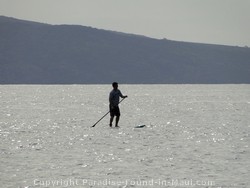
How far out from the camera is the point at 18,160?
69.7 feet

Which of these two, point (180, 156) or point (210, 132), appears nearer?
point (180, 156)

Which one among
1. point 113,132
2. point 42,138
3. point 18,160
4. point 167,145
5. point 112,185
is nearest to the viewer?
point 112,185

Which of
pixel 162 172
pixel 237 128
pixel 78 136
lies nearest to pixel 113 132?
pixel 78 136

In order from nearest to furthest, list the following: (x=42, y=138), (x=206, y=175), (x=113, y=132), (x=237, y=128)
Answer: (x=206, y=175)
(x=42, y=138)
(x=113, y=132)
(x=237, y=128)

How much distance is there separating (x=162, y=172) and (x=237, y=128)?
17563mm

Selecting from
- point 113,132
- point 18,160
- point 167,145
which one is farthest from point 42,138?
point 18,160

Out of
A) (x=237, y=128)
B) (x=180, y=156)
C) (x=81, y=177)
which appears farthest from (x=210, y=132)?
(x=81, y=177)

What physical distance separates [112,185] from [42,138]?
12.5 metres

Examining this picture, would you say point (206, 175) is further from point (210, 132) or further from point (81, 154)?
point (210, 132)

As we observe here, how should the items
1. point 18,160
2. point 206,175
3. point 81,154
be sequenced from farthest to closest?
point 81,154, point 18,160, point 206,175

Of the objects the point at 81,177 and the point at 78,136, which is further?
the point at 78,136

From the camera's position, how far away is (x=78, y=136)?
2994 centimetres

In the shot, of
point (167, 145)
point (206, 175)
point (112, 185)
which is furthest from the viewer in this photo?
point (167, 145)

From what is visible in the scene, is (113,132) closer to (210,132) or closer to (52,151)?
(210,132)
